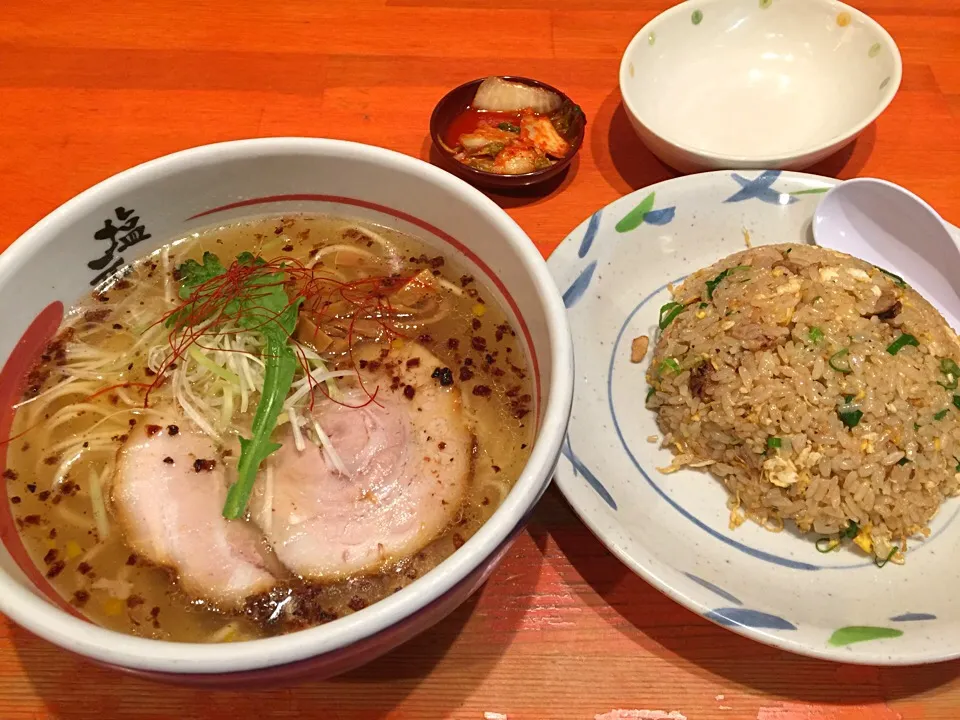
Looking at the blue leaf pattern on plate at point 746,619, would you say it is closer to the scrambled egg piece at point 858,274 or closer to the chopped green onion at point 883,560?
the chopped green onion at point 883,560

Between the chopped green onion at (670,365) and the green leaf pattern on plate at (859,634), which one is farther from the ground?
the chopped green onion at (670,365)

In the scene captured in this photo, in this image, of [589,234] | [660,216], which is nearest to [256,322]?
[589,234]

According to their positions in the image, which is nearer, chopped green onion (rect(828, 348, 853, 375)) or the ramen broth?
the ramen broth

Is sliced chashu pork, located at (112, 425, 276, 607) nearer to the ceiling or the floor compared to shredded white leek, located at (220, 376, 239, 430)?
nearer to the floor

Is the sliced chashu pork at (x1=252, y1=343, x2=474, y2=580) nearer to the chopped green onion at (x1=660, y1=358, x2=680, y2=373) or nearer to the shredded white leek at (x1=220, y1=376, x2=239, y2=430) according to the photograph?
the shredded white leek at (x1=220, y1=376, x2=239, y2=430)

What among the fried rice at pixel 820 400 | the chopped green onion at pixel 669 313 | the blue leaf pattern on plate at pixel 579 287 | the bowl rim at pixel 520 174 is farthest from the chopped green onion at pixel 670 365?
the bowl rim at pixel 520 174

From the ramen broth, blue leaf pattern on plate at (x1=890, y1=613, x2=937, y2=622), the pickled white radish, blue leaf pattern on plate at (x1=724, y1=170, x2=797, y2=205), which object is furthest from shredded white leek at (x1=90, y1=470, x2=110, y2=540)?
blue leaf pattern on plate at (x1=724, y1=170, x2=797, y2=205)

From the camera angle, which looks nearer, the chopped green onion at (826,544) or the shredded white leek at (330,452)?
the shredded white leek at (330,452)

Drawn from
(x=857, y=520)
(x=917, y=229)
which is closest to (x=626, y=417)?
(x=857, y=520)
